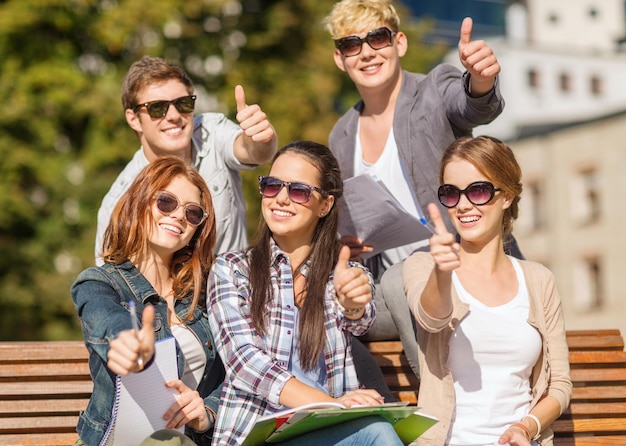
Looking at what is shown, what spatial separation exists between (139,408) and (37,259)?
50.5 ft

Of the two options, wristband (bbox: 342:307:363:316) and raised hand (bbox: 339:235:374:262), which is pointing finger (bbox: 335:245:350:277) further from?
raised hand (bbox: 339:235:374:262)

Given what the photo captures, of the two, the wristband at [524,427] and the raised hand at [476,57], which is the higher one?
the raised hand at [476,57]

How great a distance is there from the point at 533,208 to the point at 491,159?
3318 cm

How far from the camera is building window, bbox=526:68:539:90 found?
44875 mm

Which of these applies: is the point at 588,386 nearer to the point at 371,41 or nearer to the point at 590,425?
the point at 590,425

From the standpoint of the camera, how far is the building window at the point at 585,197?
34.7 metres

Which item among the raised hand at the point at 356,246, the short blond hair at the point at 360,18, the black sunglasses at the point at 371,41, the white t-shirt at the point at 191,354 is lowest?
the white t-shirt at the point at 191,354

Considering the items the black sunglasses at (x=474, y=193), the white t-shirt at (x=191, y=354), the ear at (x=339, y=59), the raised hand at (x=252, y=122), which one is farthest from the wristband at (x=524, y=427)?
the ear at (x=339, y=59)

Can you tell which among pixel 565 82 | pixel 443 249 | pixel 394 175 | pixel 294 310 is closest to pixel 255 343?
pixel 294 310

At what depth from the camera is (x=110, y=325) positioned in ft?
12.8

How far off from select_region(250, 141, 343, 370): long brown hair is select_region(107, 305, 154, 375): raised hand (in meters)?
0.70

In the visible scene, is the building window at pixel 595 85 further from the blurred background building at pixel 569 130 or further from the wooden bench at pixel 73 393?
the wooden bench at pixel 73 393

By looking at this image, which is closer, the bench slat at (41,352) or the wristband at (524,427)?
the wristband at (524,427)

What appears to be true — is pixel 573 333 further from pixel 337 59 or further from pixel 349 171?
pixel 337 59
